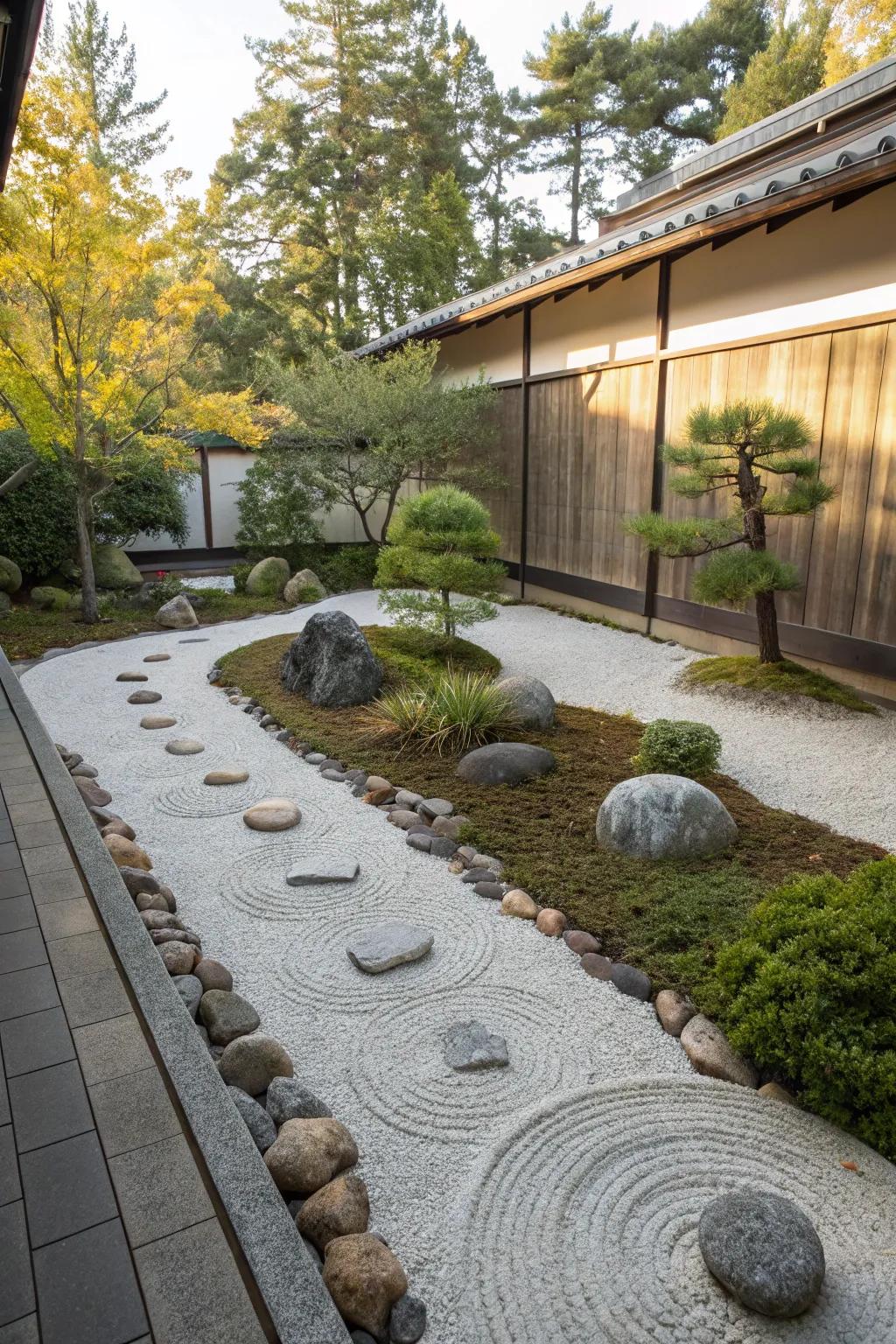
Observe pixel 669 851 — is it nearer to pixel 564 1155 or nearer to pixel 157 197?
pixel 564 1155

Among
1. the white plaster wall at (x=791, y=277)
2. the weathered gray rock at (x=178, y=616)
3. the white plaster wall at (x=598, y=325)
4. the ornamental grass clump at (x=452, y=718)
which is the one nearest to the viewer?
the ornamental grass clump at (x=452, y=718)

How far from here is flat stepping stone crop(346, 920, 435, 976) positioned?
10.2 ft

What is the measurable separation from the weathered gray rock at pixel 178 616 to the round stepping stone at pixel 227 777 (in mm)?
4638

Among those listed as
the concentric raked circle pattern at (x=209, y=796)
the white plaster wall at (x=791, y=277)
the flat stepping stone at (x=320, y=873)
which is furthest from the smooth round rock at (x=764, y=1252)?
the white plaster wall at (x=791, y=277)

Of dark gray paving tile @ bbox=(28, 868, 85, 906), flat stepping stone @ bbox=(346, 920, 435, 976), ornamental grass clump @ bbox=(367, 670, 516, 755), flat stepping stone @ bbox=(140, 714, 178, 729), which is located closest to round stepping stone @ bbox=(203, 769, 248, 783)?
ornamental grass clump @ bbox=(367, 670, 516, 755)

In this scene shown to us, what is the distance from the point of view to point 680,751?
15.0 ft

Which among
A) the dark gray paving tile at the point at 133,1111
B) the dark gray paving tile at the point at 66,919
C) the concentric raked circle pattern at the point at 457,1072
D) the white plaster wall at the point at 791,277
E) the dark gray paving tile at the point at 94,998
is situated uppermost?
the white plaster wall at the point at 791,277

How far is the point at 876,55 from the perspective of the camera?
13.5 metres

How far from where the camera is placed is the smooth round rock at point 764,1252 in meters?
1.77

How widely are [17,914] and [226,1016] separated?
3.15 feet

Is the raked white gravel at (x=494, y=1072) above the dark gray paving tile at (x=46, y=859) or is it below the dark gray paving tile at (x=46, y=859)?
below

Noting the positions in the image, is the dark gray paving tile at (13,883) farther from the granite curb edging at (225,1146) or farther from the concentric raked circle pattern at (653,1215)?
the concentric raked circle pattern at (653,1215)

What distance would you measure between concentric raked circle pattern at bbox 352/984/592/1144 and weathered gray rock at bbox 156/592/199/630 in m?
7.09

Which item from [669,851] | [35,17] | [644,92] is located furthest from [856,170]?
[644,92]
